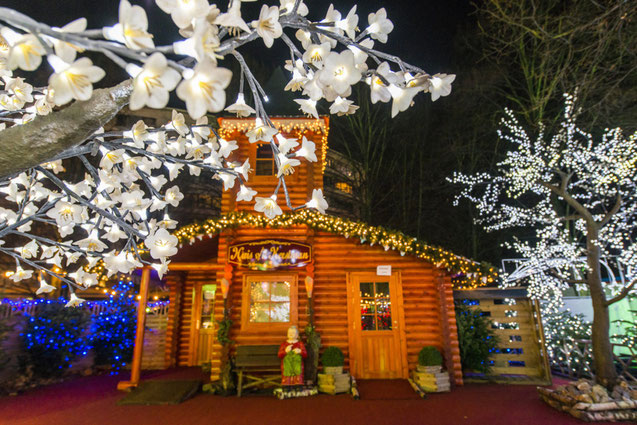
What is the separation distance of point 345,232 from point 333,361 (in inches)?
105

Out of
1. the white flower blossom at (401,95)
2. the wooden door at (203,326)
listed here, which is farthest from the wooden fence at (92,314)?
the white flower blossom at (401,95)

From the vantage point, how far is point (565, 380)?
7.14 meters

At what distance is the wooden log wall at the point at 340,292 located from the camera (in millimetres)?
6953

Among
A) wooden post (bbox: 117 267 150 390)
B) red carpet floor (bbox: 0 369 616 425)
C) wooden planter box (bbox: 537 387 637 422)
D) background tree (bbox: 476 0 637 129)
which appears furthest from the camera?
wooden post (bbox: 117 267 150 390)

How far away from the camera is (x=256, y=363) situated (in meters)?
6.35

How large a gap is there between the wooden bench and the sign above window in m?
1.65

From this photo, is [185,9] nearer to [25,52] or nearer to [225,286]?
[25,52]

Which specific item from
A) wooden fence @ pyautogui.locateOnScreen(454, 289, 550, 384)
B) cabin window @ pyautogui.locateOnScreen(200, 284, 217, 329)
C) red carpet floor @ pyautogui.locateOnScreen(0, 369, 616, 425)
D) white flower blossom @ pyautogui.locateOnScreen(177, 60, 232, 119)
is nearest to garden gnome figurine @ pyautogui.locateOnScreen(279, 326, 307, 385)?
red carpet floor @ pyautogui.locateOnScreen(0, 369, 616, 425)

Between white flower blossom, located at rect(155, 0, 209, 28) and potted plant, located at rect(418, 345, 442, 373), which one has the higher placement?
white flower blossom, located at rect(155, 0, 209, 28)

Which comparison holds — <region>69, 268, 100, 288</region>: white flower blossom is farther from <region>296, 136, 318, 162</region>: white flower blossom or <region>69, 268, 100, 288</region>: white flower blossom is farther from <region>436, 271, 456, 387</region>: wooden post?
<region>436, 271, 456, 387</region>: wooden post

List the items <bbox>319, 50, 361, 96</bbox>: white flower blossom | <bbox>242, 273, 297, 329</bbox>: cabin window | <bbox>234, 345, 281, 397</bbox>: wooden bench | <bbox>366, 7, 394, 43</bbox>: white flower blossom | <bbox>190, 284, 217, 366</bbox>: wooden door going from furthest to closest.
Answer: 1. <bbox>190, 284, 217, 366</bbox>: wooden door
2. <bbox>242, 273, 297, 329</bbox>: cabin window
3. <bbox>234, 345, 281, 397</bbox>: wooden bench
4. <bbox>366, 7, 394, 43</bbox>: white flower blossom
5. <bbox>319, 50, 361, 96</bbox>: white flower blossom

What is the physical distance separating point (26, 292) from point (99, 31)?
13.9m

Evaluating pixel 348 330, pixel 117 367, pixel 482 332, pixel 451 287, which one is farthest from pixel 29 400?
pixel 482 332

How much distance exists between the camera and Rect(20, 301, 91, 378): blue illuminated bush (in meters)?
6.96
